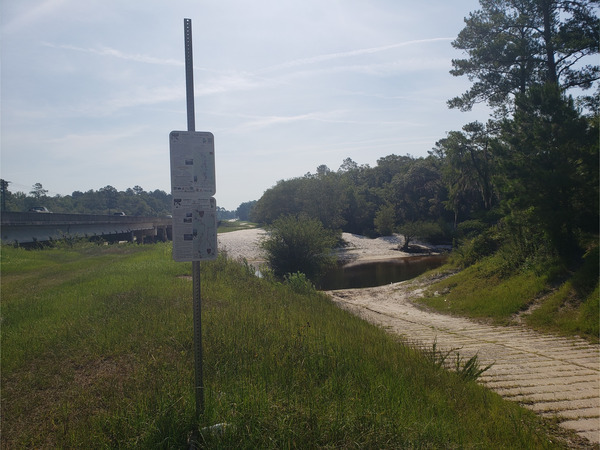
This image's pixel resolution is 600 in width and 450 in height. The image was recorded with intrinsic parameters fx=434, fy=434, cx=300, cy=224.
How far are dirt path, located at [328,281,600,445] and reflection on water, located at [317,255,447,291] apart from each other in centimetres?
1960

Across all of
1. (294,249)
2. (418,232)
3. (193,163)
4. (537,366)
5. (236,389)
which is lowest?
(537,366)

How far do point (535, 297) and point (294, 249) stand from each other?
15.3 metres

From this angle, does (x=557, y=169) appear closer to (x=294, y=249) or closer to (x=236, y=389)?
(x=236, y=389)

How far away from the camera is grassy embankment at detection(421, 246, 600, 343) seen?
10.8 meters

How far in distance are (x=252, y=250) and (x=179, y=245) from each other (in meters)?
46.8

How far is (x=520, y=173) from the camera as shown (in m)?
14.2

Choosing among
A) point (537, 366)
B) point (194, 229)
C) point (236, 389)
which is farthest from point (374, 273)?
point (194, 229)

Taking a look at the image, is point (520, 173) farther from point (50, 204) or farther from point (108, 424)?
point (50, 204)

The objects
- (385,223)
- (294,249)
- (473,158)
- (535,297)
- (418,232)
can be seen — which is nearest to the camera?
(535,297)

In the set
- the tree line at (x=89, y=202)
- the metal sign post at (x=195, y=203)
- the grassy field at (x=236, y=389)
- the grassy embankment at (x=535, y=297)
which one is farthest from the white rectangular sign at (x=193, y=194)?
the tree line at (x=89, y=202)

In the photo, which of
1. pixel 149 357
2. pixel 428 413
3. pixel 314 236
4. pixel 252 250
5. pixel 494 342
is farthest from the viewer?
pixel 252 250

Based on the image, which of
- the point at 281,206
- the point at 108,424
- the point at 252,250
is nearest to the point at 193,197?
the point at 108,424

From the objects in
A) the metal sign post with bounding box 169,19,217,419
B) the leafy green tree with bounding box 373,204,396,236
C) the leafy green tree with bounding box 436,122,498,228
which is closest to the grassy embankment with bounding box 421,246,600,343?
the metal sign post with bounding box 169,19,217,419

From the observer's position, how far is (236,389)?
4.28 m
